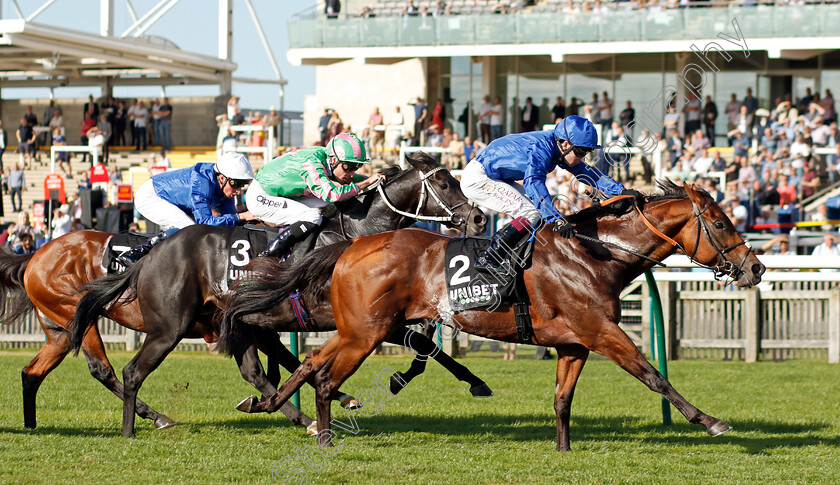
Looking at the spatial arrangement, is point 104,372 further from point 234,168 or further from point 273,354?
point 234,168

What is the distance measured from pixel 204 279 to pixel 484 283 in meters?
1.97

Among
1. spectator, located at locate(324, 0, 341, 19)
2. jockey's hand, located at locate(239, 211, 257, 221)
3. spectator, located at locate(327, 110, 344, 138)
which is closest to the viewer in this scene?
jockey's hand, located at locate(239, 211, 257, 221)

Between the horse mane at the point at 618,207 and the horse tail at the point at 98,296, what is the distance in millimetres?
2909

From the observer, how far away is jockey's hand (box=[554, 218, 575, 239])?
6.31m

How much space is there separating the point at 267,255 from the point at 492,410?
2.36 metres

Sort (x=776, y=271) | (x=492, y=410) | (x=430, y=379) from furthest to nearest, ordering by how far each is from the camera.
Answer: (x=776, y=271)
(x=430, y=379)
(x=492, y=410)

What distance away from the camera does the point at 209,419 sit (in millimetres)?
7762

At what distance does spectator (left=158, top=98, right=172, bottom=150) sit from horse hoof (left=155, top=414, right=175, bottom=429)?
60.5 feet

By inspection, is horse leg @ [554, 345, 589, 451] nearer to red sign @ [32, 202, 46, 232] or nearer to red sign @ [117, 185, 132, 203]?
red sign @ [117, 185, 132, 203]

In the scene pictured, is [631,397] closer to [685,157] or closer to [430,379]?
[430,379]

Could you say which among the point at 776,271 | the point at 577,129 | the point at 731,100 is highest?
the point at 731,100

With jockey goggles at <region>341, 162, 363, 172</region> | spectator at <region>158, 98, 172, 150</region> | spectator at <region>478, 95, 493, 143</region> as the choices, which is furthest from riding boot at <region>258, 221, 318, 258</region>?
spectator at <region>158, 98, 172, 150</region>

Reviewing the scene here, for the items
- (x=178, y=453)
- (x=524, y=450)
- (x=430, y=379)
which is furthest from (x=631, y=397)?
(x=178, y=453)

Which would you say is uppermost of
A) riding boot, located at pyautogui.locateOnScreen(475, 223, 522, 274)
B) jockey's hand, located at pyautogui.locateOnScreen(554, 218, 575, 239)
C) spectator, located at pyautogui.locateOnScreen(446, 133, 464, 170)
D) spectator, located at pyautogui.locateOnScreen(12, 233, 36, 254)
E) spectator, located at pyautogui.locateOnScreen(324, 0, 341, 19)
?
spectator, located at pyautogui.locateOnScreen(324, 0, 341, 19)
